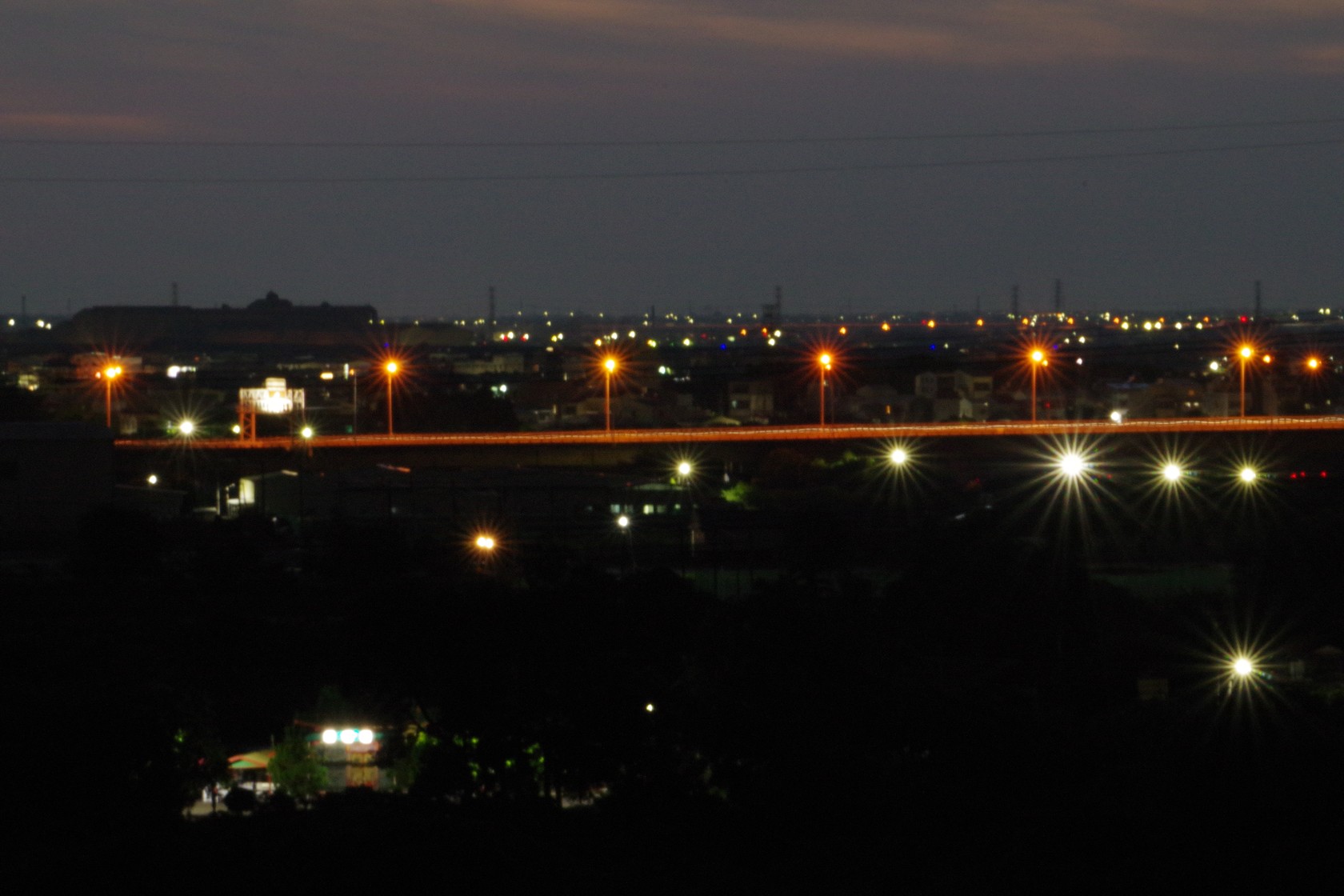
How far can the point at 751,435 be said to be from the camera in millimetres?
11578

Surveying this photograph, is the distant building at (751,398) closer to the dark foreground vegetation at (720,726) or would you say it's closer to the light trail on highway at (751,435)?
the light trail on highway at (751,435)

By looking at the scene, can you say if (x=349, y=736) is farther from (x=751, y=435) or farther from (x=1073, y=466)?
(x=751, y=435)

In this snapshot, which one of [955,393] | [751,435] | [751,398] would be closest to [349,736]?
[751,435]

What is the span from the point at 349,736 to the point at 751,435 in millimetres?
7052

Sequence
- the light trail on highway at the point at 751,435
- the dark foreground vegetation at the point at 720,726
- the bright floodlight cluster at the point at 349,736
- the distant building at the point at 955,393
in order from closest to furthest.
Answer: the dark foreground vegetation at the point at 720,726, the bright floodlight cluster at the point at 349,736, the light trail on highway at the point at 751,435, the distant building at the point at 955,393

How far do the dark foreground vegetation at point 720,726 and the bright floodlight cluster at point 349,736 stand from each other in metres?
0.05

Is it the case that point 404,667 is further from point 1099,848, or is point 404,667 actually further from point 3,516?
point 3,516

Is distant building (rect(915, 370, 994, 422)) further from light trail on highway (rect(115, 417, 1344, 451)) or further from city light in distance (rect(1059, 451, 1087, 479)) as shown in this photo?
city light in distance (rect(1059, 451, 1087, 479))

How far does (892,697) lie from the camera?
4.32m

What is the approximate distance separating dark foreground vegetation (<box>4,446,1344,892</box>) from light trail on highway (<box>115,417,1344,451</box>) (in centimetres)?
466

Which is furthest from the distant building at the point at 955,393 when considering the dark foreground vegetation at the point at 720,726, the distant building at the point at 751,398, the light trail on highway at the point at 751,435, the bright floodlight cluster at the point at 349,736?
the bright floodlight cluster at the point at 349,736

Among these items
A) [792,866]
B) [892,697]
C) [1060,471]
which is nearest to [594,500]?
[1060,471]

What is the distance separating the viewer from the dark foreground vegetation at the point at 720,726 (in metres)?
3.52

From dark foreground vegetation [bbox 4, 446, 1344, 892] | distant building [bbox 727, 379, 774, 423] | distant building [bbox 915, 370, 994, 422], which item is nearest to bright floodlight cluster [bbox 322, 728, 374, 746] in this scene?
dark foreground vegetation [bbox 4, 446, 1344, 892]
